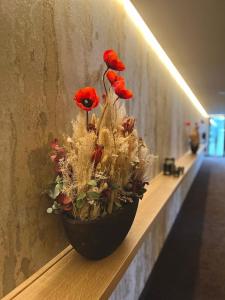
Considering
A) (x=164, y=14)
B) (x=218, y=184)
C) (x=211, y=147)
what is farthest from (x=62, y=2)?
(x=211, y=147)

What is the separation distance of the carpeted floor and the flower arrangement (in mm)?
1421

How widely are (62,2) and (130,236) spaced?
2.99ft

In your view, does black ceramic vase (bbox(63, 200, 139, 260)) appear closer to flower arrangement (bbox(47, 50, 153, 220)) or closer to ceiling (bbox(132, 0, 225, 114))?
flower arrangement (bbox(47, 50, 153, 220))

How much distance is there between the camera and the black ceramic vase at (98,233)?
0.71 m

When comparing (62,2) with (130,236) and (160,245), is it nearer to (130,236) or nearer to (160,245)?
(130,236)

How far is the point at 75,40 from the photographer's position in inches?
36.0

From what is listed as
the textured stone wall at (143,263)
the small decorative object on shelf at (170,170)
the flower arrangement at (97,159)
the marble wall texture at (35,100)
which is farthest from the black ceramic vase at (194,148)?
the flower arrangement at (97,159)

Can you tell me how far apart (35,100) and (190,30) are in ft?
4.58

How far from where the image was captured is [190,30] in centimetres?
167

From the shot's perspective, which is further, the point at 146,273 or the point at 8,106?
the point at 146,273

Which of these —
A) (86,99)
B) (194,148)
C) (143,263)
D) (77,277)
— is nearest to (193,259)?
(143,263)

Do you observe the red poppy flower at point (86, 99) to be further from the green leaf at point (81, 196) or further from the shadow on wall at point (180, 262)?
the shadow on wall at point (180, 262)

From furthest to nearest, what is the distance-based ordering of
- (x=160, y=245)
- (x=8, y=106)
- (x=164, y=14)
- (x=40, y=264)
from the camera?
1. (x=160, y=245)
2. (x=164, y=14)
3. (x=40, y=264)
4. (x=8, y=106)

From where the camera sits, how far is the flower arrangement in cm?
71
